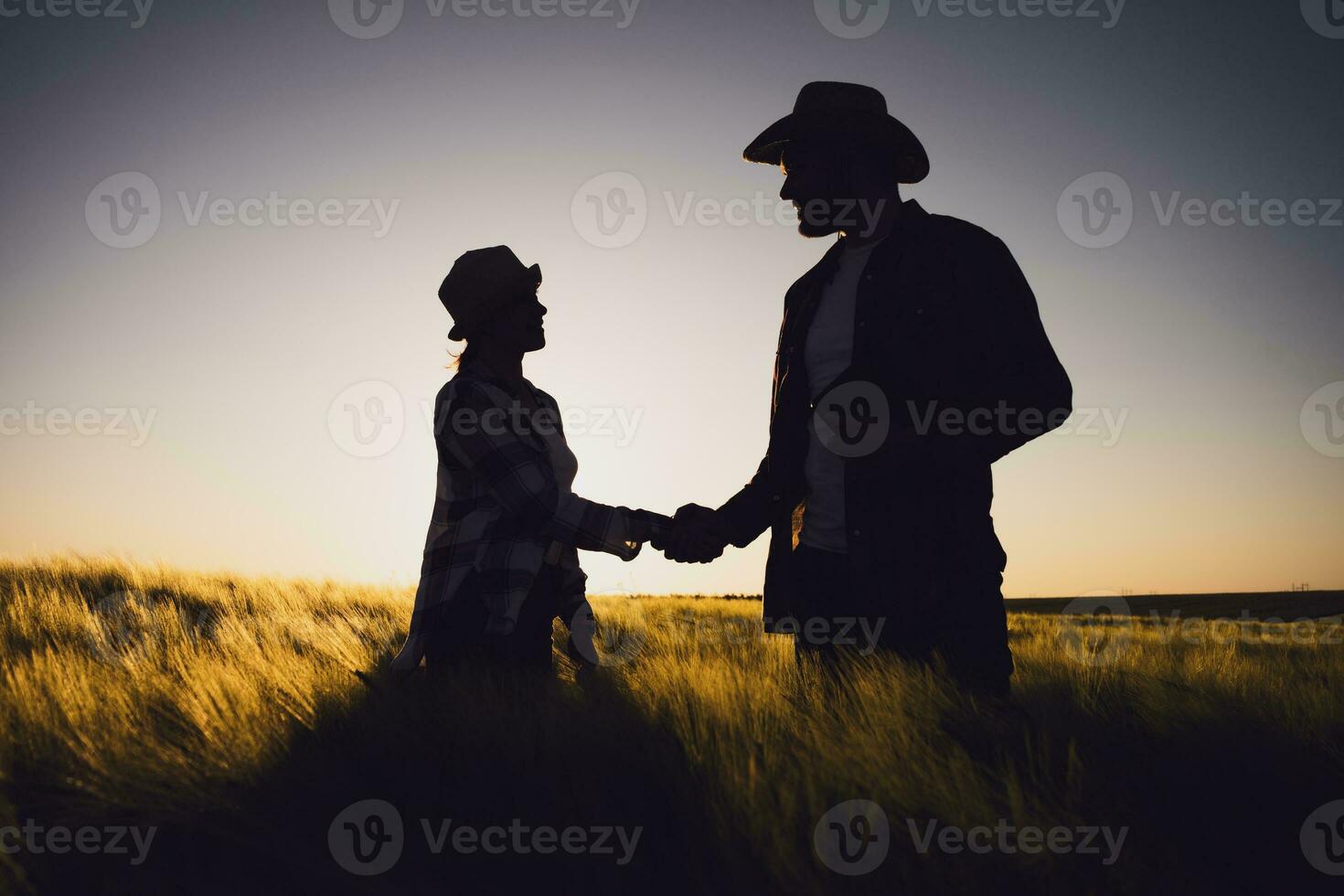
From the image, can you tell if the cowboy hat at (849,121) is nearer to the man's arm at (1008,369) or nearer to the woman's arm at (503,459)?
the man's arm at (1008,369)

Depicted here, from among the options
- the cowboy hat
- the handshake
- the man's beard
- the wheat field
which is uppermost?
the cowboy hat

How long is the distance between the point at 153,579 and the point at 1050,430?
9.74m

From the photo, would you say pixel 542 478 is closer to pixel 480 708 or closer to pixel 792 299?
pixel 480 708

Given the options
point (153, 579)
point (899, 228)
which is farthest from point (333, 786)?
point (153, 579)

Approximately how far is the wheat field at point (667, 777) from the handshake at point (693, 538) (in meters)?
0.89

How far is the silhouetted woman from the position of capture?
3086mm

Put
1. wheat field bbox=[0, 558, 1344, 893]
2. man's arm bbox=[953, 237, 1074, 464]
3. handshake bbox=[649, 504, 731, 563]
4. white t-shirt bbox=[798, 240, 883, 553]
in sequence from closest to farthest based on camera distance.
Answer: wheat field bbox=[0, 558, 1344, 893], man's arm bbox=[953, 237, 1074, 464], white t-shirt bbox=[798, 240, 883, 553], handshake bbox=[649, 504, 731, 563]

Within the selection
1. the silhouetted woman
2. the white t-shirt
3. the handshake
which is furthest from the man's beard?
the handshake

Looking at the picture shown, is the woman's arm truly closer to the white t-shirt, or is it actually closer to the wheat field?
the wheat field

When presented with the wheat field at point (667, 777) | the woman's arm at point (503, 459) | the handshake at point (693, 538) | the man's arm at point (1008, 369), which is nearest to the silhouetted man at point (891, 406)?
the man's arm at point (1008, 369)

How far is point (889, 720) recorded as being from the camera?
210 centimetres

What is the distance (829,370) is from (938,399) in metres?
0.47

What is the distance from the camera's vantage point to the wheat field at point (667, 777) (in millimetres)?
1643

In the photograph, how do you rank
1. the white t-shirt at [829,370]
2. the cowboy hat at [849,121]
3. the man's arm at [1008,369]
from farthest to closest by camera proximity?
1. the cowboy hat at [849,121]
2. the white t-shirt at [829,370]
3. the man's arm at [1008,369]
